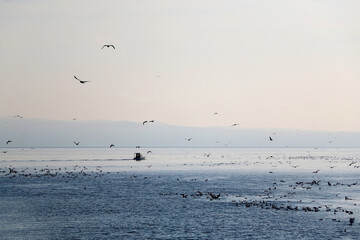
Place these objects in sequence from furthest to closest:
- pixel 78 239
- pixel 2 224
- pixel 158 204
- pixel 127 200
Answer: pixel 127 200 < pixel 158 204 < pixel 2 224 < pixel 78 239

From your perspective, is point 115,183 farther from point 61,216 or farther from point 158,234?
point 158,234

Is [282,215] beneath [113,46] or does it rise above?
beneath

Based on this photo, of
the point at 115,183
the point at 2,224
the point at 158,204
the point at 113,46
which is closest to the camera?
the point at 113,46

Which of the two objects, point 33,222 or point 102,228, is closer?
point 102,228

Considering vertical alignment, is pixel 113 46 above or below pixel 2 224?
above

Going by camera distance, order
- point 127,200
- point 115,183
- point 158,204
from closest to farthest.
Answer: point 158,204
point 127,200
point 115,183

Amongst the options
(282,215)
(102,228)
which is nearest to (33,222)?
(102,228)

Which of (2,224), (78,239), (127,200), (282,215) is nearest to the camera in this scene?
(78,239)

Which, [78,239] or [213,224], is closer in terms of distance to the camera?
[78,239]

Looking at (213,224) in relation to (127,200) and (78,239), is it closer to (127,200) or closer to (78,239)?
(78,239)

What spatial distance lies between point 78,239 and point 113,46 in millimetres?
18112

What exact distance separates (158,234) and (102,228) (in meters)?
6.45

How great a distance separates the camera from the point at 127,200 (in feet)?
234

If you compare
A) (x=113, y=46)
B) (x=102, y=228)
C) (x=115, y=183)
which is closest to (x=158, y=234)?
(x=102, y=228)
